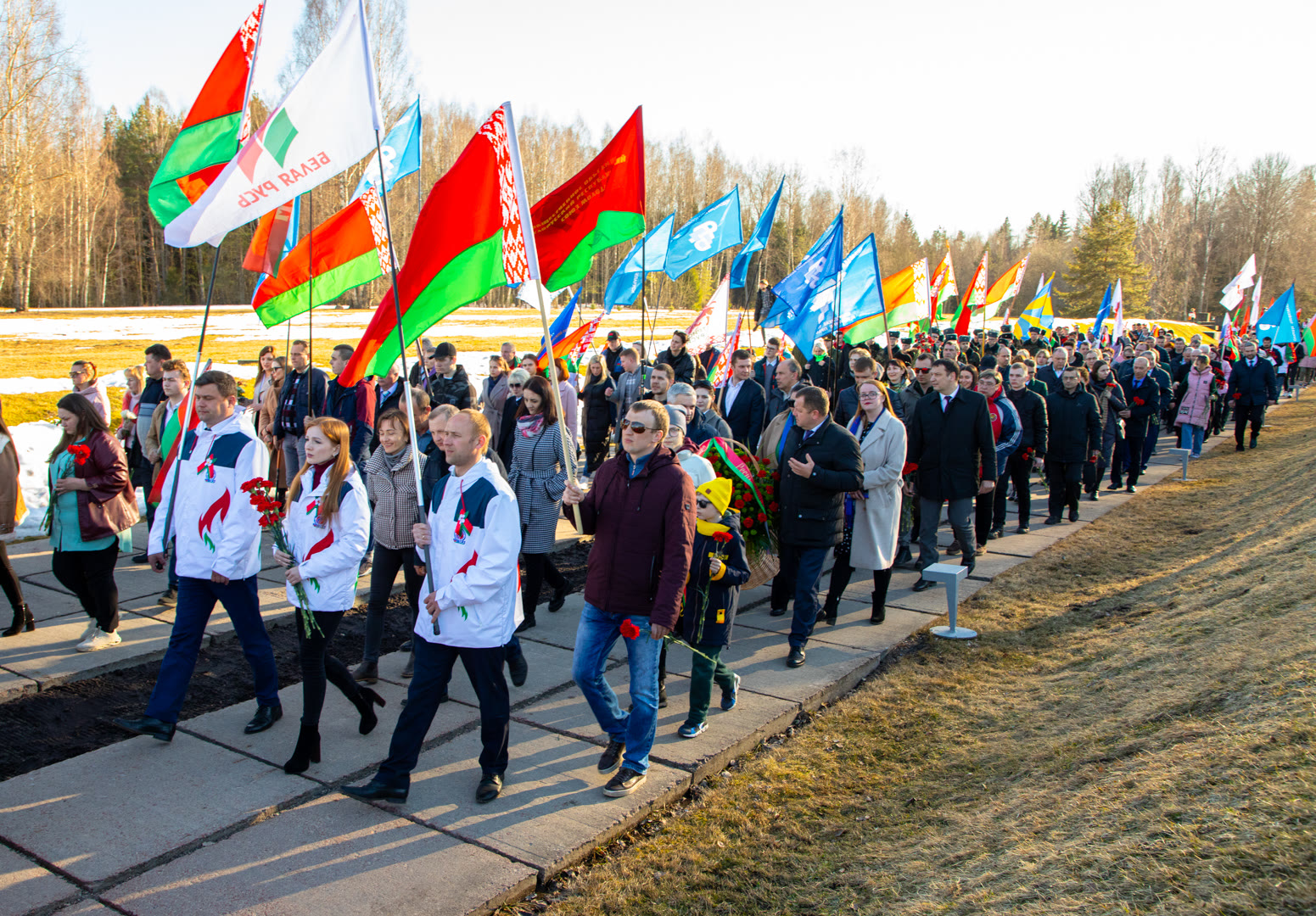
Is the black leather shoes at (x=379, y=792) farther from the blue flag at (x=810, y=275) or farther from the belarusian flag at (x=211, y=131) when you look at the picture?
the blue flag at (x=810, y=275)

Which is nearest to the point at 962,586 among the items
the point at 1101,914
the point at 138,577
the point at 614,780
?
the point at 614,780

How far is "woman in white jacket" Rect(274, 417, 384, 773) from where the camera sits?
4.72 metres

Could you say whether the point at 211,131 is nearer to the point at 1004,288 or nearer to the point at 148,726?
the point at 148,726

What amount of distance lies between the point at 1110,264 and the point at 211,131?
246 ft

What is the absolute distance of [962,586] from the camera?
8.64 m

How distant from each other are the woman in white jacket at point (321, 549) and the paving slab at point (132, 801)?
309 millimetres

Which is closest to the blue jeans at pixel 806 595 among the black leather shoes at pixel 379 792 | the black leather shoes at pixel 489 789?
the black leather shoes at pixel 489 789

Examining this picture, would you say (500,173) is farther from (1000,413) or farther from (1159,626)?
(1000,413)

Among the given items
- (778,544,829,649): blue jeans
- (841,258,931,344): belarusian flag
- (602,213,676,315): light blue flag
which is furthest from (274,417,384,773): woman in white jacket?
(841,258,931,344): belarusian flag

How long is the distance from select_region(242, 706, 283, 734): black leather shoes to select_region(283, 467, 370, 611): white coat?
0.94 meters

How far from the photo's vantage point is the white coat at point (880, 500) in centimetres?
729

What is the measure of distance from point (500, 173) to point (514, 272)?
1.93 ft

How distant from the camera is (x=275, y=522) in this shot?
15.2ft

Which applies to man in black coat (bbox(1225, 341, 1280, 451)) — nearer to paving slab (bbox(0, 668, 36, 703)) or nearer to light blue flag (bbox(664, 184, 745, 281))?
light blue flag (bbox(664, 184, 745, 281))
